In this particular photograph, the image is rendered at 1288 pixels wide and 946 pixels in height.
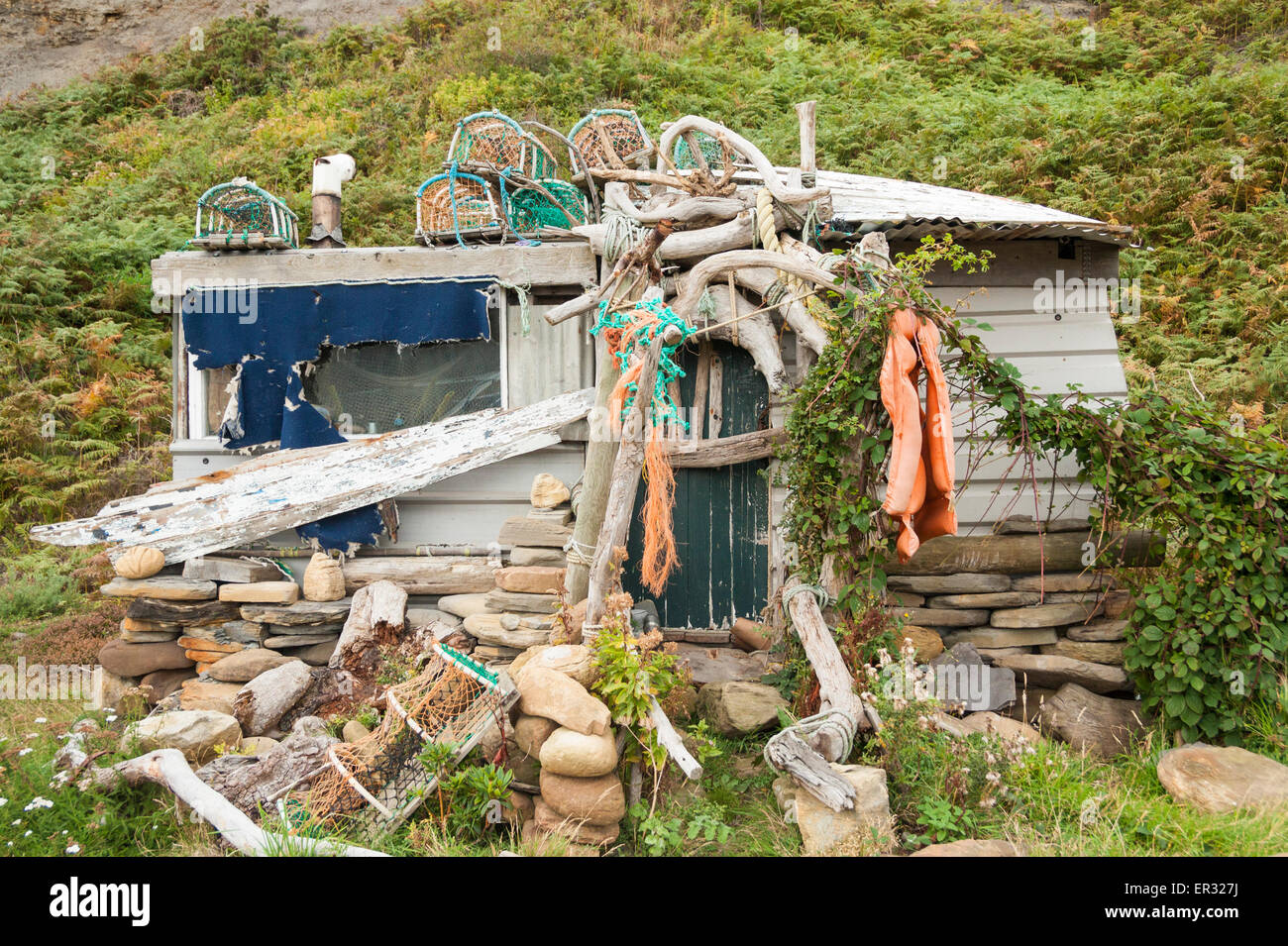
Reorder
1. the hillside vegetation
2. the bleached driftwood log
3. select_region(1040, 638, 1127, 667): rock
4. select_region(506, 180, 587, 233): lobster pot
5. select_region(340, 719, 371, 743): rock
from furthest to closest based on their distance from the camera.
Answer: the hillside vegetation < select_region(506, 180, 587, 233): lobster pot < select_region(1040, 638, 1127, 667): rock < select_region(340, 719, 371, 743): rock < the bleached driftwood log

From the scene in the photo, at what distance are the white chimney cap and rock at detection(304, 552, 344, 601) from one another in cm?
367

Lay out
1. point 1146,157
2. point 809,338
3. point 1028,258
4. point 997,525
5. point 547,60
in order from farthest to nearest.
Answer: point 547,60
point 1146,157
point 1028,258
point 997,525
point 809,338

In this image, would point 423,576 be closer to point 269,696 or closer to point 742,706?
point 269,696

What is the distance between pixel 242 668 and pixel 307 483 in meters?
1.56

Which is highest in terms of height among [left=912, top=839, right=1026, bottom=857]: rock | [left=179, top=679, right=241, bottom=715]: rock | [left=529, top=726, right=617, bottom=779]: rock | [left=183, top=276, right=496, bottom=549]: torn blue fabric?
[left=183, top=276, right=496, bottom=549]: torn blue fabric

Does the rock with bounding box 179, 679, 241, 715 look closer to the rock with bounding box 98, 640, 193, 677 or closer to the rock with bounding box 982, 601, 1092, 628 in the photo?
the rock with bounding box 98, 640, 193, 677

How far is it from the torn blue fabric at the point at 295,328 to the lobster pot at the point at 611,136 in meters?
1.88

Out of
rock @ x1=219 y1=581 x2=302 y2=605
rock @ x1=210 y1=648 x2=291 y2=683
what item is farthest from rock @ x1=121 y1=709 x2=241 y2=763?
rock @ x1=219 y1=581 x2=302 y2=605

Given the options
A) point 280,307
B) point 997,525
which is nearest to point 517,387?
point 280,307

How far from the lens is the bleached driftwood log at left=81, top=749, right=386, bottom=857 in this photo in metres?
3.68

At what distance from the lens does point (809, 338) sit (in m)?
5.32

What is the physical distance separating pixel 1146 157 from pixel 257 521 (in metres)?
13.3

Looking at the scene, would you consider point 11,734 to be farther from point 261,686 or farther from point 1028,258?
point 1028,258

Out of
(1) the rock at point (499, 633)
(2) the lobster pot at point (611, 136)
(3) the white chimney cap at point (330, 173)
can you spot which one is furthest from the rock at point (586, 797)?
(3) the white chimney cap at point (330, 173)
